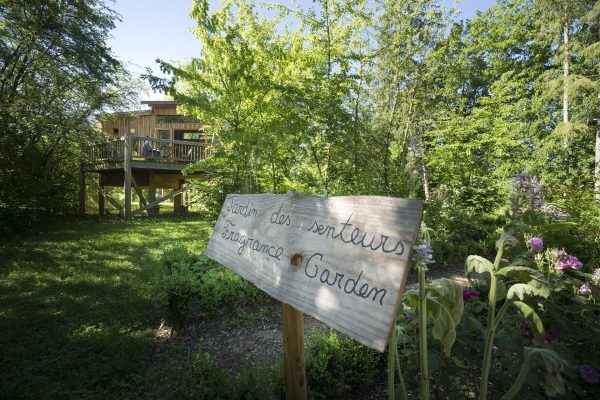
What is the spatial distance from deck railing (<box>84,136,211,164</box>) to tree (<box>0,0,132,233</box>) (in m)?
1.36

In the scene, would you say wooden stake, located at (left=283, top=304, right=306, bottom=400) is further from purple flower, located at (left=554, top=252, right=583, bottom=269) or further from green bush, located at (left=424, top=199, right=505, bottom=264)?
green bush, located at (left=424, top=199, right=505, bottom=264)

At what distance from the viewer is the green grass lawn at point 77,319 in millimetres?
2521

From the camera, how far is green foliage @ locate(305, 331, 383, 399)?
2.26m

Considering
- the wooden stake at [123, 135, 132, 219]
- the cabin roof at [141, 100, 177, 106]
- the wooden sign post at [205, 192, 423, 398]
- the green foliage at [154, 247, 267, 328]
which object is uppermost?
the cabin roof at [141, 100, 177, 106]

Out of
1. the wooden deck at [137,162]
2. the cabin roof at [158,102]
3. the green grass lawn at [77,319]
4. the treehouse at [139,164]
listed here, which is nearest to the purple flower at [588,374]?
the green grass lawn at [77,319]

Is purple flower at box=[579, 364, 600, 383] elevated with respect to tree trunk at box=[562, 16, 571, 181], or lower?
lower

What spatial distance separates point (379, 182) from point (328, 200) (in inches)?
202

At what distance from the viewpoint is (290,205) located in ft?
4.79

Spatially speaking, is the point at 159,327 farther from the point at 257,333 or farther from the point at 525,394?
the point at 525,394

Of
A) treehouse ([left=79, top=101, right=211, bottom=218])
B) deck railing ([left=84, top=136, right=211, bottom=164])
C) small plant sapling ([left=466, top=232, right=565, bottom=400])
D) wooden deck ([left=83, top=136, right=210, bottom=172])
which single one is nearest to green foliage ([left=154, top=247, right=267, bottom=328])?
small plant sapling ([left=466, top=232, right=565, bottom=400])

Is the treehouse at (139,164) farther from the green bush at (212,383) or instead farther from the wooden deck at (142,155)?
the green bush at (212,383)

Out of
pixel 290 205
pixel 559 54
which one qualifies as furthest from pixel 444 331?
pixel 559 54

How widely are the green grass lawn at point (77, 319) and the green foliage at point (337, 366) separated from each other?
1.24m

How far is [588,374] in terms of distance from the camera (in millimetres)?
1399
